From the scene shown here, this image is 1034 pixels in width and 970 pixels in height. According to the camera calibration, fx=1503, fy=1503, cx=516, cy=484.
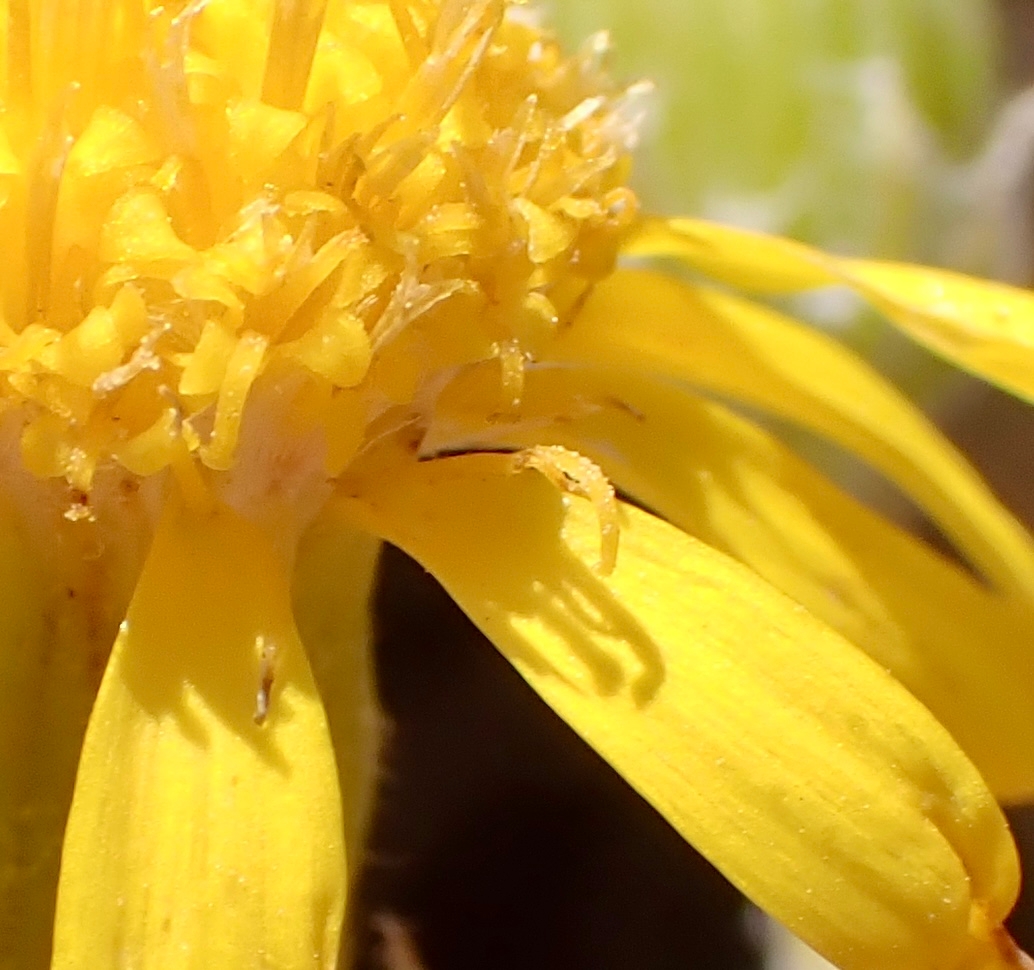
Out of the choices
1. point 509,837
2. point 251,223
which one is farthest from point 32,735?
point 509,837

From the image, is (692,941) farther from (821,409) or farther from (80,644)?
(80,644)

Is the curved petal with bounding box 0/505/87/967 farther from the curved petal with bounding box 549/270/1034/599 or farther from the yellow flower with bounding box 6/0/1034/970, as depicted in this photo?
the curved petal with bounding box 549/270/1034/599

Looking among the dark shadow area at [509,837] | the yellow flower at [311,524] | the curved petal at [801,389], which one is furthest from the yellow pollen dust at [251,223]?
the dark shadow area at [509,837]

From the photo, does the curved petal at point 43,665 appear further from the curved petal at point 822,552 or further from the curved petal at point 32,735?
the curved petal at point 822,552

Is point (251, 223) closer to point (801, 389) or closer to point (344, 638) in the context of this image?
point (344, 638)

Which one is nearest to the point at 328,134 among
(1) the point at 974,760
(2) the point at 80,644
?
(2) the point at 80,644

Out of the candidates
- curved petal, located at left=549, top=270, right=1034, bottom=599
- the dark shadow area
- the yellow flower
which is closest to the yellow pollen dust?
the yellow flower
